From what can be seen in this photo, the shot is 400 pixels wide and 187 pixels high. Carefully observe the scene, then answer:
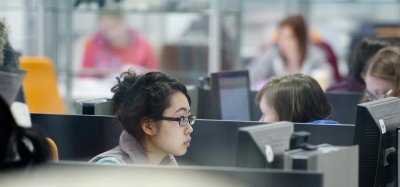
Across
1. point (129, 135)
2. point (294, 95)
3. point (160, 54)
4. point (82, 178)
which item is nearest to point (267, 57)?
point (160, 54)

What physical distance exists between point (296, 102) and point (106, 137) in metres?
0.74

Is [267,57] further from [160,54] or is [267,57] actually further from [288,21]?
[160,54]

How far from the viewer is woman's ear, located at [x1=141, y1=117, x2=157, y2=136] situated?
259 centimetres

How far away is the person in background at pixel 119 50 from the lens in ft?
22.5

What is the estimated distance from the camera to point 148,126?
259cm

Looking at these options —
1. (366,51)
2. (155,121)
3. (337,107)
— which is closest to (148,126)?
(155,121)

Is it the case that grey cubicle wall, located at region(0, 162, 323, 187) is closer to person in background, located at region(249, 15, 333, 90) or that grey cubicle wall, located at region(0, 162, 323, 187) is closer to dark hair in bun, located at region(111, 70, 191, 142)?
dark hair in bun, located at region(111, 70, 191, 142)

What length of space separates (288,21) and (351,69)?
1.68 meters

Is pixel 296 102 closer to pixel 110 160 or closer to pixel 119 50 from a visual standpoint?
pixel 110 160

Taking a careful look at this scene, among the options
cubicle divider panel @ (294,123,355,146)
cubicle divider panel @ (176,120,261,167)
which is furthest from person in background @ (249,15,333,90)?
cubicle divider panel @ (294,123,355,146)

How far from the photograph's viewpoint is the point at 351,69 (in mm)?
4504

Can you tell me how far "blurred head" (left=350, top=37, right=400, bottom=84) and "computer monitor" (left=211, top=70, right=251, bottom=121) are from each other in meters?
0.77

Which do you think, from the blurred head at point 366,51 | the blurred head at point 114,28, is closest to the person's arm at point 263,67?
the blurred head at point 114,28

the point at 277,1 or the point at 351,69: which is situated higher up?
the point at 277,1
